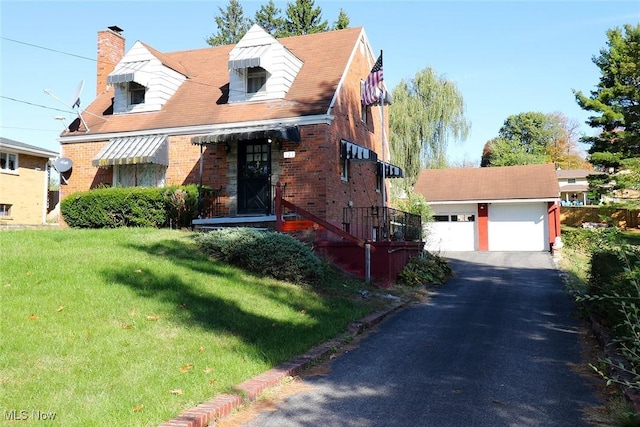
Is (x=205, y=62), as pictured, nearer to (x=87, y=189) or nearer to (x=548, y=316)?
(x=87, y=189)

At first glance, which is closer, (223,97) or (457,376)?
(457,376)

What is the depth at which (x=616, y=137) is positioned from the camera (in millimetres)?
28812

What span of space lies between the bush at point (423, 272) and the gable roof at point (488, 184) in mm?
11951

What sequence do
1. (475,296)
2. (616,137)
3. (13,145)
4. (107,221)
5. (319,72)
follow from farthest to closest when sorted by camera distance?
(616,137)
(13,145)
(319,72)
(107,221)
(475,296)

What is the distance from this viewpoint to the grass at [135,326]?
14.4 ft

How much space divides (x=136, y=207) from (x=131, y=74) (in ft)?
16.1

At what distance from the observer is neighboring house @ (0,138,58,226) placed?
77.2 feet

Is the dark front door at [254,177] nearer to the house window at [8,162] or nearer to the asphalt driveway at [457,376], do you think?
the asphalt driveway at [457,376]

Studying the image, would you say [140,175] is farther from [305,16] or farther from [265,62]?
[305,16]

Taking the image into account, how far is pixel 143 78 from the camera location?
55.6 feet

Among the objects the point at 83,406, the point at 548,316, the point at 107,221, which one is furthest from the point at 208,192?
the point at 83,406

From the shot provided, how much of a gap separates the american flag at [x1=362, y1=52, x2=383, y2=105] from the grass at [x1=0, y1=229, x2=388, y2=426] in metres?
7.87

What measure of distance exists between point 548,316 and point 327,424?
22.2ft

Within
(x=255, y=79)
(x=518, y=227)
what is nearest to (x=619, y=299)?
(x=255, y=79)
